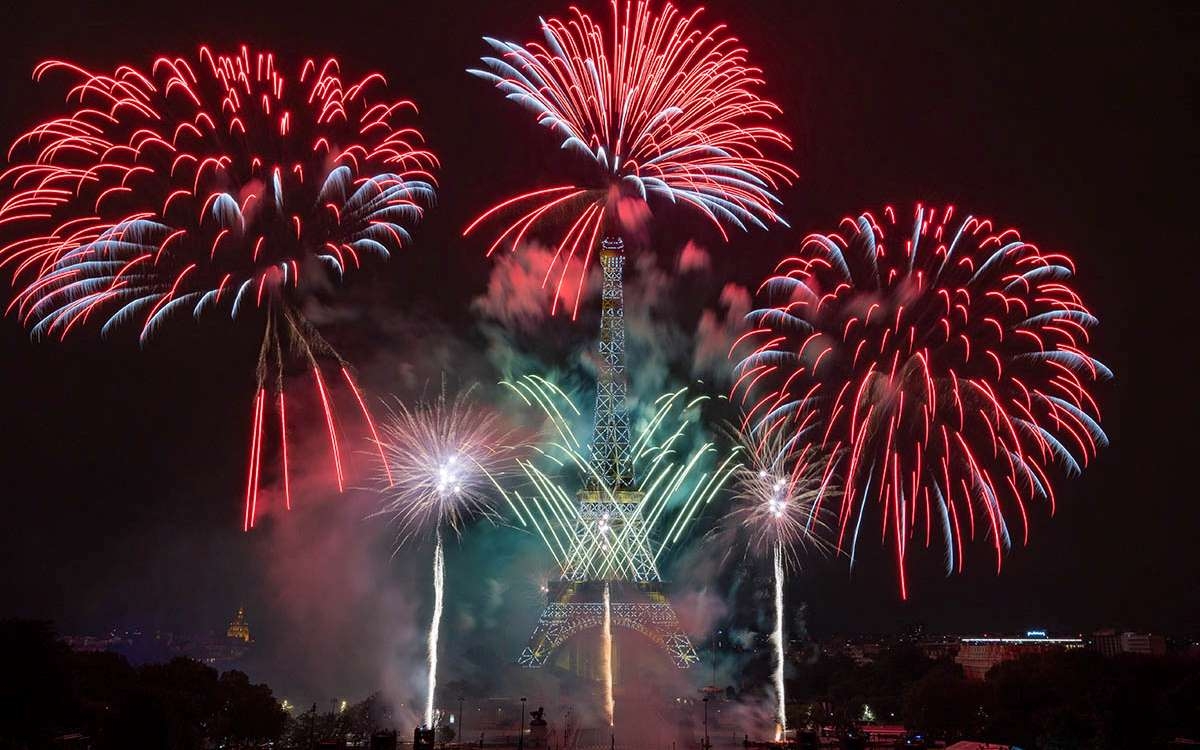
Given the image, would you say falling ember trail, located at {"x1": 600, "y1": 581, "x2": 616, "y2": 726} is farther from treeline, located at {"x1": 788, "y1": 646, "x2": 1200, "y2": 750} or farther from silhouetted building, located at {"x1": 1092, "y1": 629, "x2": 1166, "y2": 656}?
silhouetted building, located at {"x1": 1092, "y1": 629, "x2": 1166, "y2": 656}

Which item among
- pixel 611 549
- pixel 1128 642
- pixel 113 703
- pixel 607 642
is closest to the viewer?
pixel 113 703

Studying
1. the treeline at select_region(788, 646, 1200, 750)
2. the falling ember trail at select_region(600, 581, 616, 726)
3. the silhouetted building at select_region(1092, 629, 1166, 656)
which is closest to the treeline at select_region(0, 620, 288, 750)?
the falling ember trail at select_region(600, 581, 616, 726)

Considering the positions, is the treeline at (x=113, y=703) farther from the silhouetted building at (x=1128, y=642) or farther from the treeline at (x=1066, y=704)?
the silhouetted building at (x=1128, y=642)

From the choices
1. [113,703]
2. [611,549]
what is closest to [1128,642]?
[611,549]

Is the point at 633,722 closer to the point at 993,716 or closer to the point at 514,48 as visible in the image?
the point at 993,716

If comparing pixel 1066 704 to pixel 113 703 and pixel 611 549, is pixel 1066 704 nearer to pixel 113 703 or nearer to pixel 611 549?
pixel 611 549
